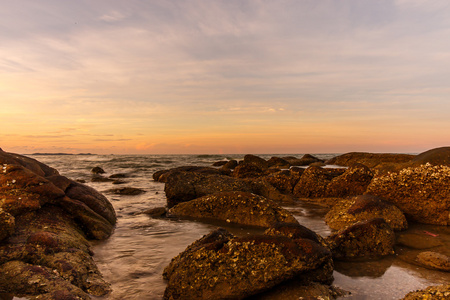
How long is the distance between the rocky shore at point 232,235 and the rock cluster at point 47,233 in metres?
0.02

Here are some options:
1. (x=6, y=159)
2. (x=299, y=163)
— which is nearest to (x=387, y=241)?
(x=6, y=159)

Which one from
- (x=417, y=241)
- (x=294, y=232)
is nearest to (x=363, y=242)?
(x=294, y=232)

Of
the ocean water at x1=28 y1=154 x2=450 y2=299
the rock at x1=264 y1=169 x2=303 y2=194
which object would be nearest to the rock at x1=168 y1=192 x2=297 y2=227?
the ocean water at x1=28 y1=154 x2=450 y2=299

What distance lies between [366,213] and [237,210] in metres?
2.88

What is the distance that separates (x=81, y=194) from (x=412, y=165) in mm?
7969

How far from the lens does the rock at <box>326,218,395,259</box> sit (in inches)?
182

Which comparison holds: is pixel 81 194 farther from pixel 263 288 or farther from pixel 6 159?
pixel 263 288

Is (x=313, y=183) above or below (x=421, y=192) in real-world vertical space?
below

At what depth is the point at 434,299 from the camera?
281 cm

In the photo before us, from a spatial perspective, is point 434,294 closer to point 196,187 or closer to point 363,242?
point 363,242

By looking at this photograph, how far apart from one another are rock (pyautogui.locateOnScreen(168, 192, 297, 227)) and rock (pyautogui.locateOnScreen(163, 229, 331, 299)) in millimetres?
3049

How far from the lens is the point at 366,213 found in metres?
6.34

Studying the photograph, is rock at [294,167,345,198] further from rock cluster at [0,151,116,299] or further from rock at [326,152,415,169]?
rock at [326,152,415,169]

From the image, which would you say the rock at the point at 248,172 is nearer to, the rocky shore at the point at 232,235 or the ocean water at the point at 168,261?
the rocky shore at the point at 232,235
